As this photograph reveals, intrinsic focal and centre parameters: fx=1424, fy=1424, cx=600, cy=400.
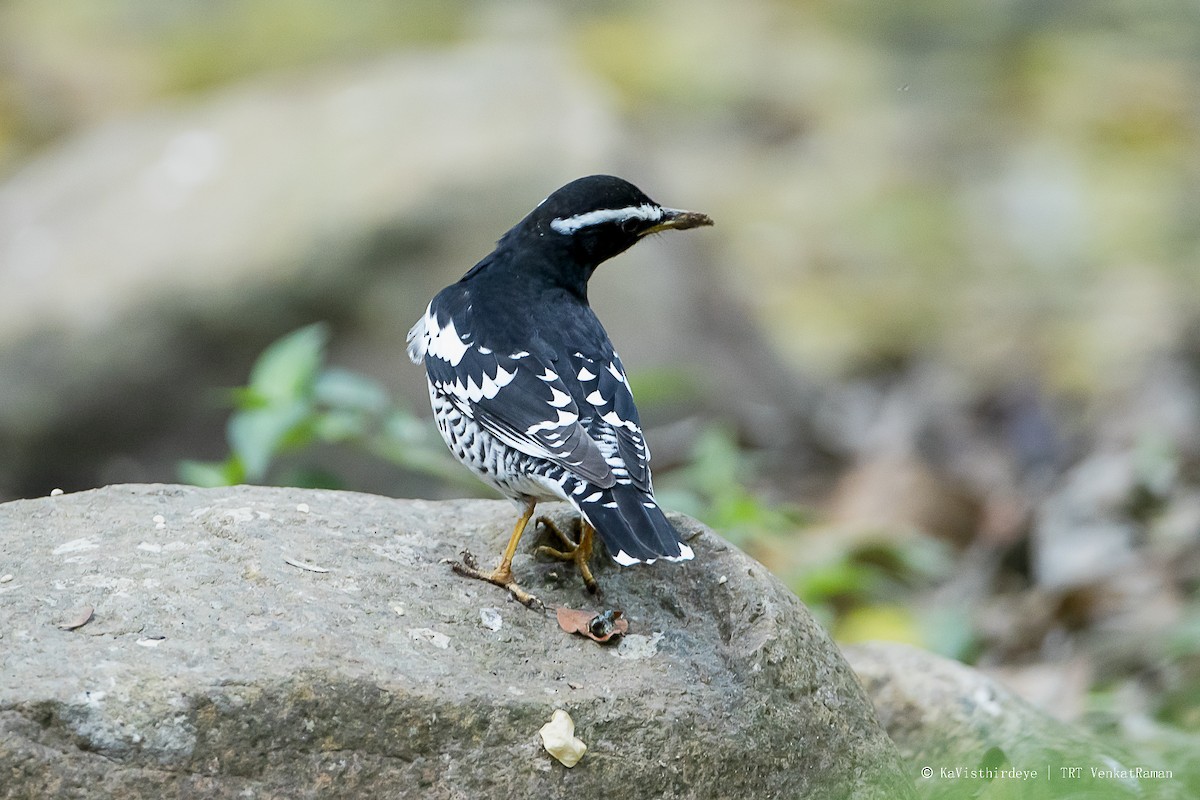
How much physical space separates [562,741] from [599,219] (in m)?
2.32

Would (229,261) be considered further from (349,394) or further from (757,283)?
(757,283)

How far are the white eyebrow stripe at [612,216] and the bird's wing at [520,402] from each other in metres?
0.65

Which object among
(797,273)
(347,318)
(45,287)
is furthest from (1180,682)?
(797,273)

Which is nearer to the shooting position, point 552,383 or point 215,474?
point 552,383

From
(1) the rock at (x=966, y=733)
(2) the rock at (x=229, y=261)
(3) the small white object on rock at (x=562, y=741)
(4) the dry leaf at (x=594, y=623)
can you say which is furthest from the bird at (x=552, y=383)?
(2) the rock at (x=229, y=261)

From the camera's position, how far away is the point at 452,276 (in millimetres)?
8484

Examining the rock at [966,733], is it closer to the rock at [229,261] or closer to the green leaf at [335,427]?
the green leaf at [335,427]

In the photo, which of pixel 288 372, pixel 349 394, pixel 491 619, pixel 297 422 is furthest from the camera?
pixel 349 394

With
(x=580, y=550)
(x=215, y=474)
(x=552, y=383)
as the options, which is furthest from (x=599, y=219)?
(x=215, y=474)

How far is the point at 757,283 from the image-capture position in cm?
1316

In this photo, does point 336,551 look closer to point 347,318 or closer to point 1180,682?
point 1180,682

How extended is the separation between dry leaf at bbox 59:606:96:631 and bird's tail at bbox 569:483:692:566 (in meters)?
1.35

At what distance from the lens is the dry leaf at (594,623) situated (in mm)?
3977

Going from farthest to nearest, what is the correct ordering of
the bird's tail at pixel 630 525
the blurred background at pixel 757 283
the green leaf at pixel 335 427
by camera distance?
the blurred background at pixel 757 283, the green leaf at pixel 335 427, the bird's tail at pixel 630 525
